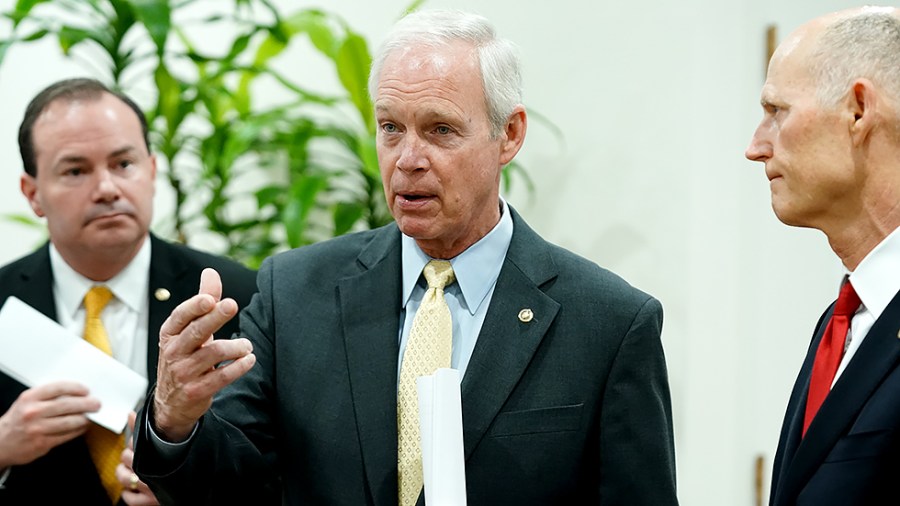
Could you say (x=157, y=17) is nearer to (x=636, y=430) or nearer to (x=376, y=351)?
(x=376, y=351)

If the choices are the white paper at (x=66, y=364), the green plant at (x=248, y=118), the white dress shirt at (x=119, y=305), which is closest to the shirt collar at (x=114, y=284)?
the white dress shirt at (x=119, y=305)

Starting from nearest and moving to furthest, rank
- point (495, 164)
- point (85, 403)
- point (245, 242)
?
point (495, 164), point (85, 403), point (245, 242)

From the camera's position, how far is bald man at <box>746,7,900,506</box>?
1290mm

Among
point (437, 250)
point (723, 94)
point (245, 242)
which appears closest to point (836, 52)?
point (437, 250)

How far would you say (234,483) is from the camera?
5.38ft

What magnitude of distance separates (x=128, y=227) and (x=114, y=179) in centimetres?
11

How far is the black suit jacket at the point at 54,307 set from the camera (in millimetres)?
2199

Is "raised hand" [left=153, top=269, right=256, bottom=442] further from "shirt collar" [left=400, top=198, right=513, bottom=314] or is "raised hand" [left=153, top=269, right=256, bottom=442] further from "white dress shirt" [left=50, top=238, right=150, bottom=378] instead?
"white dress shirt" [left=50, top=238, right=150, bottom=378]

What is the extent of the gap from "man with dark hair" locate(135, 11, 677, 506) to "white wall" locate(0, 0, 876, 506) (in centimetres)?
106

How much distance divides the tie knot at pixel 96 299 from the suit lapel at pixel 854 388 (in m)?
1.53

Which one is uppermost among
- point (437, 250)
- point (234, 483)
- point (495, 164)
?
point (495, 164)

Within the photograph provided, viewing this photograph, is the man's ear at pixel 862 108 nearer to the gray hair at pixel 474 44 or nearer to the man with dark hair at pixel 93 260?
the gray hair at pixel 474 44

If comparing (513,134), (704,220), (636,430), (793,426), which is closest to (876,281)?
(793,426)

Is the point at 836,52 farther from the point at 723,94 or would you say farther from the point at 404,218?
the point at 723,94
